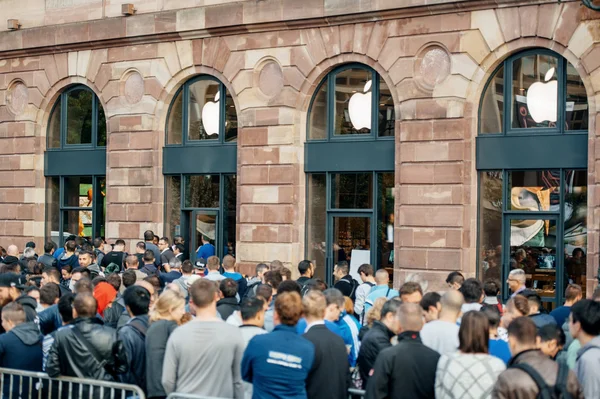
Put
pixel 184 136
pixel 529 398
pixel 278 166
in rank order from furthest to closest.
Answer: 1. pixel 184 136
2. pixel 278 166
3. pixel 529 398

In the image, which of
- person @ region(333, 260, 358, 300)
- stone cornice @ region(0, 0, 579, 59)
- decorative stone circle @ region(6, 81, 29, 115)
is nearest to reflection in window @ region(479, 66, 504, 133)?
stone cornice @ region(0, 0, 579, 59)

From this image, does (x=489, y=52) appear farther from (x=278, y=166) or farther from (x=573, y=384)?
(x=573, y=384)

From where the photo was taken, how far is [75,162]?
87.1ft

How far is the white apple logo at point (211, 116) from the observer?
24.1 m

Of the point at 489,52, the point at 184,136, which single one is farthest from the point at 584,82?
the point at 184,136

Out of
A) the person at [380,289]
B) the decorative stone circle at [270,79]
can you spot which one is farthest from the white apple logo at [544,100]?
the person at [380,289]

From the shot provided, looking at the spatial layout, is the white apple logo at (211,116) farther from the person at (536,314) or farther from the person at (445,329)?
the person at (445,329)

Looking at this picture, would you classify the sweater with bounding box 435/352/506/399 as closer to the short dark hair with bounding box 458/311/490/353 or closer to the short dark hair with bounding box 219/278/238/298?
the short dark hair with bounding box 458/311/490/353

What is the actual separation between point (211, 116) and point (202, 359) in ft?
52.7

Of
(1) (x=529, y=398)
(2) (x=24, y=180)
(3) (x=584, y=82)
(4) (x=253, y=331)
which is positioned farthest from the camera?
(2) (x=24, y=180)

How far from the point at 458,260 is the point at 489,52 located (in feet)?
14.1

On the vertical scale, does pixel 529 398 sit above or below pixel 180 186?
below

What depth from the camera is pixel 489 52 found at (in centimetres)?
1994

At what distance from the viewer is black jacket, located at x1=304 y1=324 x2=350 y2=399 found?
28.5ft
